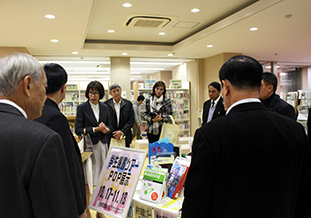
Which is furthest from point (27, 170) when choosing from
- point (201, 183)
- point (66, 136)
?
point (66, 136)

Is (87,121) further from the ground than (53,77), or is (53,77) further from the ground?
(53,77)

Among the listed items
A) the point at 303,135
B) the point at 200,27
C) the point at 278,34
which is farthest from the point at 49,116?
the point at 278,34

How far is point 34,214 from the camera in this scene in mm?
868

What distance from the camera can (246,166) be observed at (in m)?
1.14

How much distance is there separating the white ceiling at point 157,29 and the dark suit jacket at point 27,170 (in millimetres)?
3668

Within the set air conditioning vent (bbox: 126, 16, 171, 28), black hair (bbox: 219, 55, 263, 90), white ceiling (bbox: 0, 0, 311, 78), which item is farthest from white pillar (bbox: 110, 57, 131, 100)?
black hair (bbox: 219, 55, 263, 90)

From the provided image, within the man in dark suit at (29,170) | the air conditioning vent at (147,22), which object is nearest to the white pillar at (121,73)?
the air conditioning vent at (147,22)

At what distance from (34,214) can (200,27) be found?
22.0 ft

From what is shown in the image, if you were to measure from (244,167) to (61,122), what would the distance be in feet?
3.91

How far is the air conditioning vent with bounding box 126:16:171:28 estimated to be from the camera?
5763mm

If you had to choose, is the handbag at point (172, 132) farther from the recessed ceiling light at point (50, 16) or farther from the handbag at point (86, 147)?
the recessed ceiling light at point (50, 16)

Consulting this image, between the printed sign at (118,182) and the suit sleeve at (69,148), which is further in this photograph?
the printed sign at (118,182)

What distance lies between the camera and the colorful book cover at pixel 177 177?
208 cm

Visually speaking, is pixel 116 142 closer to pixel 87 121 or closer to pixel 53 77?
pixel 87 121
